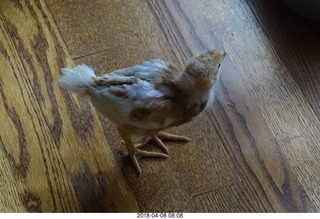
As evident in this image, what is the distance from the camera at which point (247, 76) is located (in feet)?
4.69

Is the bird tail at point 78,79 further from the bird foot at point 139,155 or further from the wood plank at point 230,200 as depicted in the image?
the wood plank at point 230,200

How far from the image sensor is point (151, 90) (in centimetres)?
107

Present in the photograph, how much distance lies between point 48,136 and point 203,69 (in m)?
0.48

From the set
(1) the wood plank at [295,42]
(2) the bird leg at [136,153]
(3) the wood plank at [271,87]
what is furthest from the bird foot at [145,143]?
(1) the wood plank at [295,42]

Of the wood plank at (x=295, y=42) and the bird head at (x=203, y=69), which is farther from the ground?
the bird head at (x=203, y=69)

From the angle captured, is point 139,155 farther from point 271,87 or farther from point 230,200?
point 271,87

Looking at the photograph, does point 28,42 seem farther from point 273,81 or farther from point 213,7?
point 273,81

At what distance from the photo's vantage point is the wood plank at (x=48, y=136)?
1.24 m

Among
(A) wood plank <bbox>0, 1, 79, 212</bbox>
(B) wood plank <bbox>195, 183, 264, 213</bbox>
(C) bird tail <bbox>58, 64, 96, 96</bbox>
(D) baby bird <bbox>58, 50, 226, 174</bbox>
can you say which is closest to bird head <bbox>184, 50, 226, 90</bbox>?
(D) baby bird <bbox>58, 50, 226, 174</bbox>

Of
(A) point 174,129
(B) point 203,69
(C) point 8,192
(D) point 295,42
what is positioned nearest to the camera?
(B) point 203,69

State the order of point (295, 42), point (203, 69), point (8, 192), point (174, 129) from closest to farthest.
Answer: point (203, 69) → point (8, 192) → point (174, 129) → point (295, 42)

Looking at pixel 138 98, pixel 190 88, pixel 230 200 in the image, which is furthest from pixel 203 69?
pixel 230 200

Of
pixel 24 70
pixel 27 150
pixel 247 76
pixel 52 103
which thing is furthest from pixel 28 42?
pixel 247 76

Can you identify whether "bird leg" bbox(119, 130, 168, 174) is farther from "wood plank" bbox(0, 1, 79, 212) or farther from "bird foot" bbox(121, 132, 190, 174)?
"wood plank" bbox(0, 1, 79, 212)
